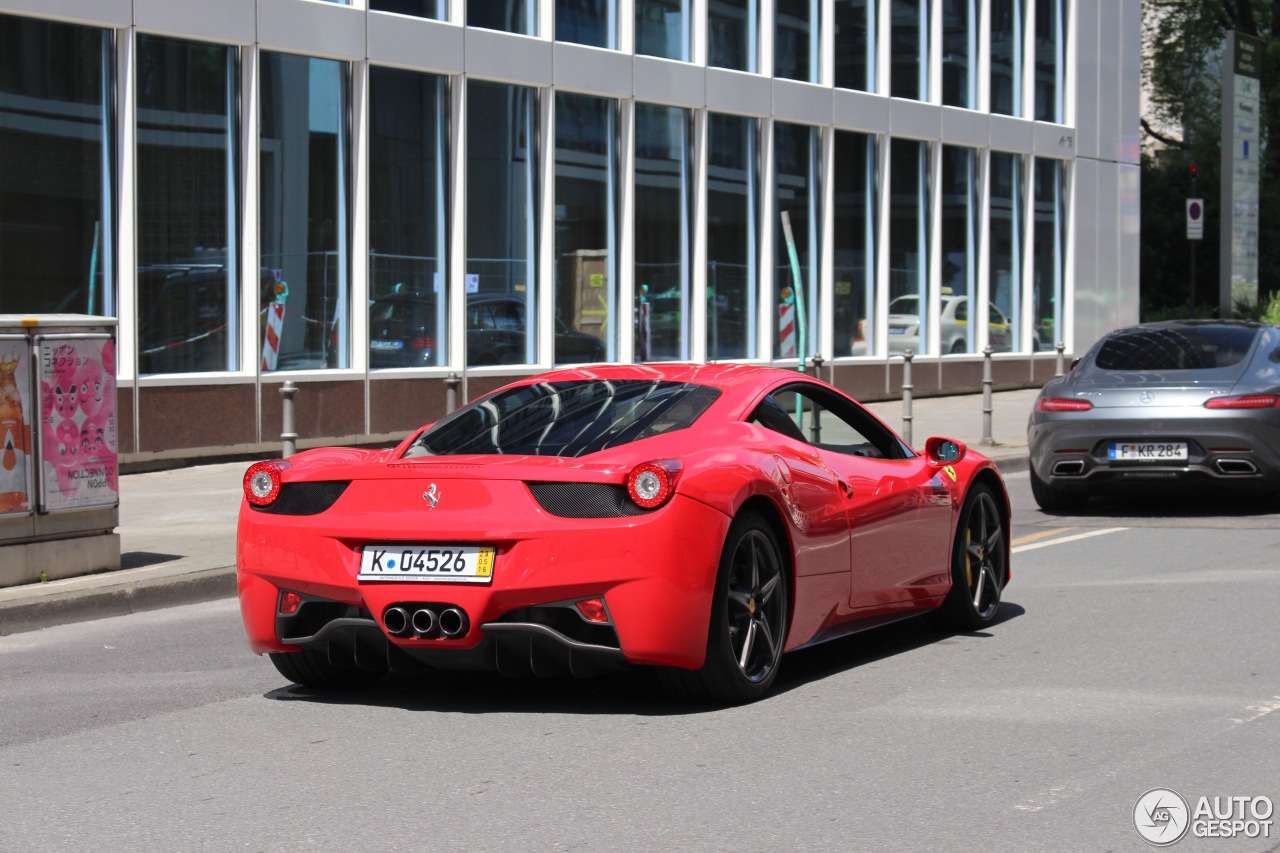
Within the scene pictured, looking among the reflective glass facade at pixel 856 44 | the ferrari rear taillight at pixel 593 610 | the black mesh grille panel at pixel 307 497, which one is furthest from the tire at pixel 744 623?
the reflective glass facade at pixel 856 44

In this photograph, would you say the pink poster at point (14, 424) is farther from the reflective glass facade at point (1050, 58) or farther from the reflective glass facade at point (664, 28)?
the reflective glass facade at point (1050, 58)

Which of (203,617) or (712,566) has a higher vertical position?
(712,566)

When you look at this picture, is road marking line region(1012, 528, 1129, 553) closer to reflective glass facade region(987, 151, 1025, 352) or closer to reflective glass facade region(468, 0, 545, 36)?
reflective glass facade region(468, 0, 545, 36)

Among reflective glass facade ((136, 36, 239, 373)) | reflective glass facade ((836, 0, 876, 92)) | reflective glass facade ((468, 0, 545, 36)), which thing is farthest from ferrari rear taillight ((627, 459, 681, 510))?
reflective glass facade ((836, 0, 876, 92))

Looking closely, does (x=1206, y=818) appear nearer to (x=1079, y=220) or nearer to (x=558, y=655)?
(x=558, y=655)

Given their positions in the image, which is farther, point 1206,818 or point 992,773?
point 992,773

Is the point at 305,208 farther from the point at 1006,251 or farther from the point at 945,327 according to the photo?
the point at 1006,251

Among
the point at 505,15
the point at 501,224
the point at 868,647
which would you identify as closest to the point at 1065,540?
the point at 868,647

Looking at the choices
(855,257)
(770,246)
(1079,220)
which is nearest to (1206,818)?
(770,246)

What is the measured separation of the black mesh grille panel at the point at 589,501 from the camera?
5.78 m

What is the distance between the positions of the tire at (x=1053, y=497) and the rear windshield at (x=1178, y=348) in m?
1.03

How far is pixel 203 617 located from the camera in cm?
891

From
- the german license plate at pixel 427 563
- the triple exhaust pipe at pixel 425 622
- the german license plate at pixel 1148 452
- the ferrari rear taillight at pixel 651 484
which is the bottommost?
the triple exhaust pipe at pixel 425 622

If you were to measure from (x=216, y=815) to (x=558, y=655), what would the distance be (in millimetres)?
1436
